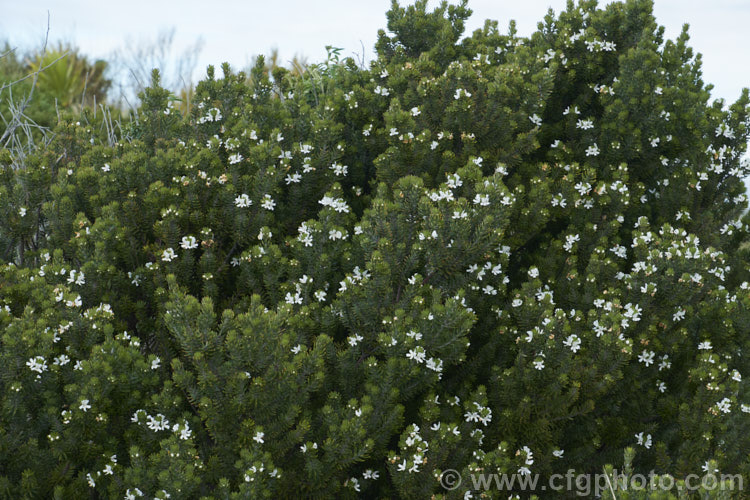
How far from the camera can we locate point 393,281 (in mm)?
4180

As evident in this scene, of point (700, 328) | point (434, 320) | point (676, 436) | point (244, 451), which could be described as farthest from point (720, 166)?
point (244, 451)

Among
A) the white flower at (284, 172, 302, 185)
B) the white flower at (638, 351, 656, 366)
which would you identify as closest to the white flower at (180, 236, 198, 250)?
the white flower at (284, 172, 302, 185)

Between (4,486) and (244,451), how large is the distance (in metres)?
1.29

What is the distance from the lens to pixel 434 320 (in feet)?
12.5

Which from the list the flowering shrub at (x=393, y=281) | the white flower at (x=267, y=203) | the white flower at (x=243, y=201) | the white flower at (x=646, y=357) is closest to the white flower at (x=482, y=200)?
the flowering shrub at (x=393, y=281)

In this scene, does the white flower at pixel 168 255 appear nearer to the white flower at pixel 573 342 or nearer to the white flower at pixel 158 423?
the white flower at pixel 158 423

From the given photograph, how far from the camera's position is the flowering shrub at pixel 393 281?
3.66m

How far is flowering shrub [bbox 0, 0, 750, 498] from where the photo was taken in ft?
12.0

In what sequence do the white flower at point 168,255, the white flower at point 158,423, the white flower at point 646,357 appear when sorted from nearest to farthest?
the white flower at point 158,423
the white flower at point 168,255
the white flower at point 646,357

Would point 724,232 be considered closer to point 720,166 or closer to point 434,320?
point 720,166

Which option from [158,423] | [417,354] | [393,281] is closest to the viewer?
[158,423]

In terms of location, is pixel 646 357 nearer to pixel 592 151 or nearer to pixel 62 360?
pixel 592 151

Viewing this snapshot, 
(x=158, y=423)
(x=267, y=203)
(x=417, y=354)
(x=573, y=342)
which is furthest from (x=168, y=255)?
(x=573, y=342)

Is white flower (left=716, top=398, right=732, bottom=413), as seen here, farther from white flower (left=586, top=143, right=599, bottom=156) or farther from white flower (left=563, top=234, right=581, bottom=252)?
white flower (left=586, top=143, right=599, bottom=156)
